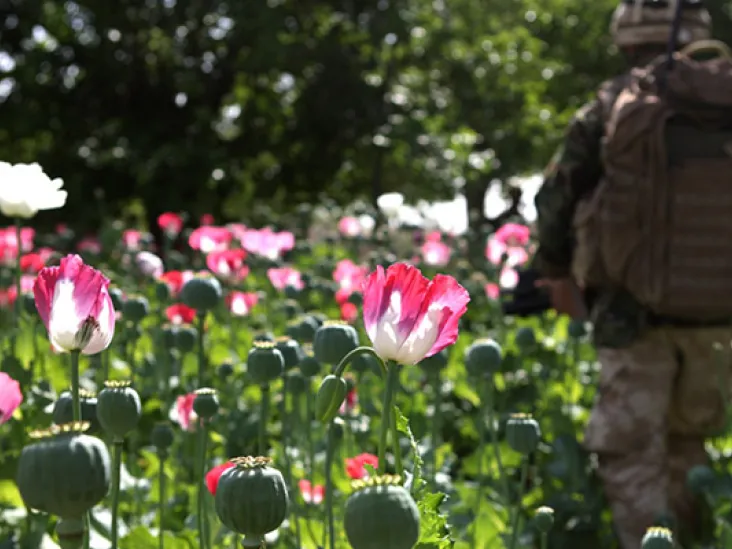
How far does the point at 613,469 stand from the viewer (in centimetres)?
313

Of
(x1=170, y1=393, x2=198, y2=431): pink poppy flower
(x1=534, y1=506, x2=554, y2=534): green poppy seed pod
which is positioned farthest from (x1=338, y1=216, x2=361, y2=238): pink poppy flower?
(x1=534, y1=506, x2=554, y2=534): green poppy seed pod

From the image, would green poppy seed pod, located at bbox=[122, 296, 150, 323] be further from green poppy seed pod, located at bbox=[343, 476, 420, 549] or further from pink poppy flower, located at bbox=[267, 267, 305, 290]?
green poppy seed pod, located at bbox=[343, 476, 420, 549]

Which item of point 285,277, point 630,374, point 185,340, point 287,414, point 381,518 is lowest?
point 285,277

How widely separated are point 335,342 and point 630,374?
5.33 ft

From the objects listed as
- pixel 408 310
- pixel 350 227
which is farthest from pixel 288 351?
pixel 350 227

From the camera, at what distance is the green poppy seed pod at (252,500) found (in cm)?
100

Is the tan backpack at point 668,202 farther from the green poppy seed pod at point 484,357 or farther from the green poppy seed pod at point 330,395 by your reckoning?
the green poppy seed pod at point 330,395

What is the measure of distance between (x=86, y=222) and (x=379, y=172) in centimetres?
344

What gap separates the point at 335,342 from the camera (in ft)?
5.33

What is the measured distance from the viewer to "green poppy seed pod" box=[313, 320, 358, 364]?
64.0 inches

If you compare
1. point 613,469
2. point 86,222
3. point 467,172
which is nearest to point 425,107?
point 467,172

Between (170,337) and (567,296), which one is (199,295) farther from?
(567,296)

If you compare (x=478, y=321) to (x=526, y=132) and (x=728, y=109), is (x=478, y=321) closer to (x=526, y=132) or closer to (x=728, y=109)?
(x=728, y=109)

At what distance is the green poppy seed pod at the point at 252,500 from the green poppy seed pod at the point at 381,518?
0.57ft
